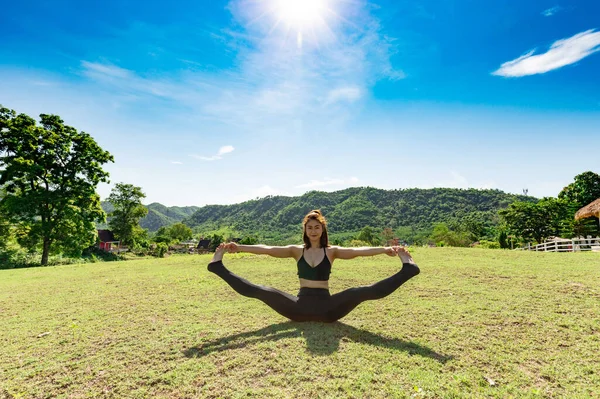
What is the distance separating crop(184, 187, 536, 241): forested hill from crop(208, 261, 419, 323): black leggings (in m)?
102

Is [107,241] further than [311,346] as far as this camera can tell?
Yes

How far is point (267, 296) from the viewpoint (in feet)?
16.1

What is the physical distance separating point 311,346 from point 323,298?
0.85 meters

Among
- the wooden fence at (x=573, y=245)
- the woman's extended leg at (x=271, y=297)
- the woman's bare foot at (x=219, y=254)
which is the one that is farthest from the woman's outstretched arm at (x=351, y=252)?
the wooden fence at (x=573, y=245)

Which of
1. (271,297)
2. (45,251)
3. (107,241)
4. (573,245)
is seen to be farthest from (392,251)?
(107,241)

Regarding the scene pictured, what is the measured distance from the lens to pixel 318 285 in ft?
16.0

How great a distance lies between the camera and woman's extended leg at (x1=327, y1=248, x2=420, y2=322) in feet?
15.2

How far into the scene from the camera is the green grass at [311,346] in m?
3.26

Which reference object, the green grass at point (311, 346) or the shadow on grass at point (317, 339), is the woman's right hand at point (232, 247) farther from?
the shadow on grass at point (317, 339)

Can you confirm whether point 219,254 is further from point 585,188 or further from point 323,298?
point 585,188

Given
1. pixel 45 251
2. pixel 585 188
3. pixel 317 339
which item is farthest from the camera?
pixel 585 188

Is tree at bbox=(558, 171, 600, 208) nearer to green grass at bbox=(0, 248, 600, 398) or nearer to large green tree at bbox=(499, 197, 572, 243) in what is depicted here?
large green tree at bbox=(499, 197, 572, 243)

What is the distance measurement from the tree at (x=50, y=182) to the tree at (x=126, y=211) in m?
19.3

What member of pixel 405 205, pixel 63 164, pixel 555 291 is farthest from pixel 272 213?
pixel 555 291
